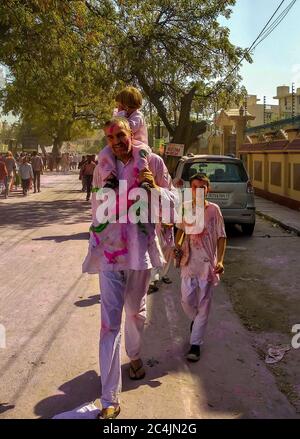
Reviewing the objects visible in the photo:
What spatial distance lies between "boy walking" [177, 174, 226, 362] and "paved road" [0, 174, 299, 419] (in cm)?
35

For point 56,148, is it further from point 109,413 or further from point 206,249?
point 109,413

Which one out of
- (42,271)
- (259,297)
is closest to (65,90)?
(42,271)

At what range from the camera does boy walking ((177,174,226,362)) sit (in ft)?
14.1

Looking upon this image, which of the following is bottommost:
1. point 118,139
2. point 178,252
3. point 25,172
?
point 178,252

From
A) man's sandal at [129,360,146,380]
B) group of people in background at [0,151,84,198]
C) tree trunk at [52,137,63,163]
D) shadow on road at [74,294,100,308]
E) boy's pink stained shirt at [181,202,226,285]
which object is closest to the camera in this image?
man's sandal at [129,360,146,380]

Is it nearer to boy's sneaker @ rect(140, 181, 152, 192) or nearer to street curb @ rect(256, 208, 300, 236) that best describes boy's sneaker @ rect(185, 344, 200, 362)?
boy's sneaker @ rect(140, 181, 152, 192)

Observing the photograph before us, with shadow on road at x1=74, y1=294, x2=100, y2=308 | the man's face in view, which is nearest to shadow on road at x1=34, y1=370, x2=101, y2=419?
the man's face

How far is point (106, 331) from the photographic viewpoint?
331 centimetres

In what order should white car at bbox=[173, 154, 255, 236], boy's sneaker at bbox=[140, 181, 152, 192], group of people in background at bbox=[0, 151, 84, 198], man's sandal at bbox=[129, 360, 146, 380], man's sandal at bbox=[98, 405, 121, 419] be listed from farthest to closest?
group of people in background at bbox=[0, 151, 84, 198]
white car at bbox=[173, 154, 255, 236]
man's sandal at bbox=[129, 360, 146, 380]
boy's sneaker at bbox=[140, 181, 152, 192]
man's sandal at bbox=[98, 405, 121, 419]

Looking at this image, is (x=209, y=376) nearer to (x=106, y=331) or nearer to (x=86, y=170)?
(x=106, y=331)

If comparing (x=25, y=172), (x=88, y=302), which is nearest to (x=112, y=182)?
(x=88, y=302)

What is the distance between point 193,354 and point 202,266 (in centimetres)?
74

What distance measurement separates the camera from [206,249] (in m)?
4.36

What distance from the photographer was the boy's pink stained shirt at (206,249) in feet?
14.1
